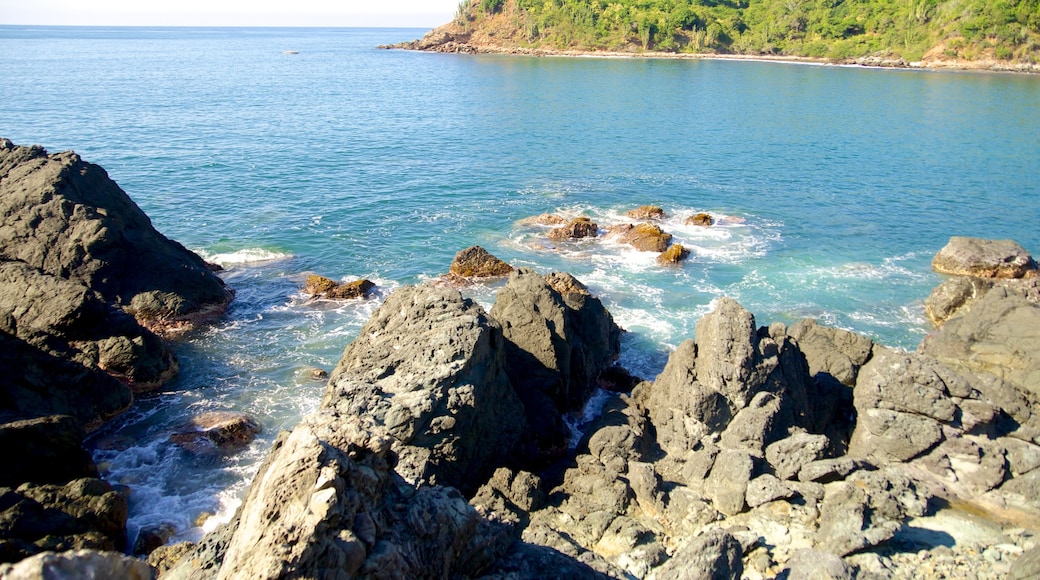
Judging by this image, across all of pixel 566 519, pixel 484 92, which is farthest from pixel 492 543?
pixel 484 92

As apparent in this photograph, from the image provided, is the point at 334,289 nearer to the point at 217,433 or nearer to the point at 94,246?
the point at 94,246

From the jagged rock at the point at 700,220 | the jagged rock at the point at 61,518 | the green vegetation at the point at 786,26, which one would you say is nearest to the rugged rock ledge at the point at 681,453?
the jagged rock at the point at 61,518

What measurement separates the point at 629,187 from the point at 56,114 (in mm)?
61898

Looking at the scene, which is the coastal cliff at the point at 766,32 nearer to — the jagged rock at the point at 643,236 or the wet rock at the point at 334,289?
the jagged rock at the point at 643,236

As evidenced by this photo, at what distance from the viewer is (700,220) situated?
42625 millimetres

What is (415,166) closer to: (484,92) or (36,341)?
(36,341)

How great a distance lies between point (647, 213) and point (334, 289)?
21574 millimetres

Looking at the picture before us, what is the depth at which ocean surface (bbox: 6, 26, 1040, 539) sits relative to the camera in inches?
1019

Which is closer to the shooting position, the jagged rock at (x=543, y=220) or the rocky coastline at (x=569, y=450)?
the rocky coastline at (x=569, y=450)

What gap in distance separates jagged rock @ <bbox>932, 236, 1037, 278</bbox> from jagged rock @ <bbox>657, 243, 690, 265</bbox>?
44.3 ft

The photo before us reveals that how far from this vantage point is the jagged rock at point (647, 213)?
43.5 m

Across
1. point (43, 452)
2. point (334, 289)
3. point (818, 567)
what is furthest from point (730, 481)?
point (334, 289)

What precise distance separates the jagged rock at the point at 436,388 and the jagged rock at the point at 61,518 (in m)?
5.78

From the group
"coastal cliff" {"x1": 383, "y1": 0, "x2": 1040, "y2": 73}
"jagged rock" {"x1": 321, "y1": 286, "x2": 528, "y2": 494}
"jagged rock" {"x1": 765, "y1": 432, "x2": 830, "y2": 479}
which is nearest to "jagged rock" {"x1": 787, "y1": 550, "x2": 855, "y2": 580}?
"jagged rock" {"x1": 765, "y1": 432, "x2": 830, "y2": 479}
